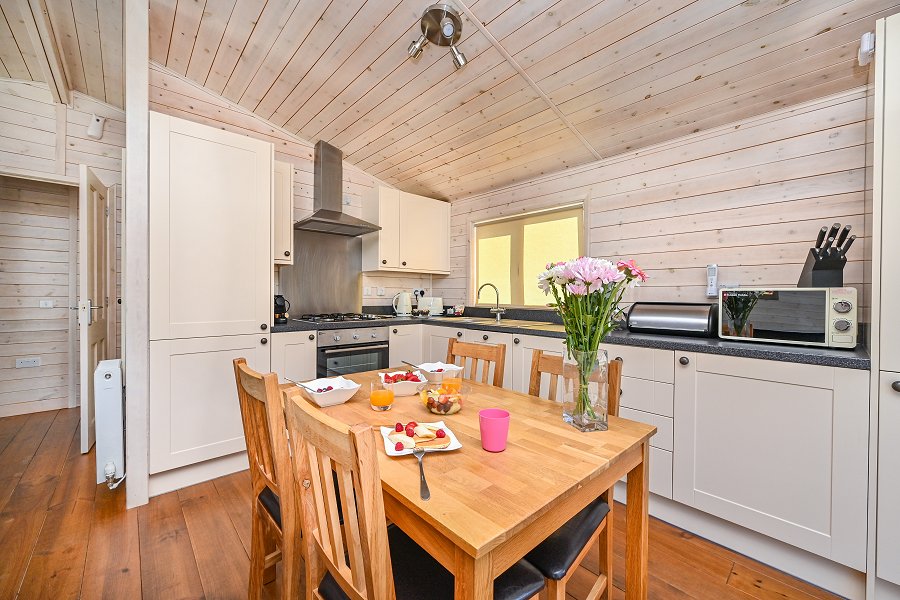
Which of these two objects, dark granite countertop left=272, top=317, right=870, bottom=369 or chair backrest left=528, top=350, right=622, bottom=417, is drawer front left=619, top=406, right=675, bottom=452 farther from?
chair backrest left=528, top=350, right=622, bottom=417

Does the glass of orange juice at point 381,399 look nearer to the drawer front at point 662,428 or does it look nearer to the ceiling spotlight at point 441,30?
the drawer front at point 662,428

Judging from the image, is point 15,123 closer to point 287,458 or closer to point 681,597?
point 287,458

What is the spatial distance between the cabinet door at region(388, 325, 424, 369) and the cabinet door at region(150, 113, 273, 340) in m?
1.03

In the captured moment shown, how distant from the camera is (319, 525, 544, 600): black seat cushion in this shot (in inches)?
34.2

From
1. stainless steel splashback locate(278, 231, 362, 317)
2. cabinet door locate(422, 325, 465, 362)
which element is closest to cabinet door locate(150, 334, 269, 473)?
stainless steel splashback locate(278, 231, 362, 317)

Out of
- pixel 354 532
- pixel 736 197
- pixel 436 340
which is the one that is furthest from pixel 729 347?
pixel 436 340

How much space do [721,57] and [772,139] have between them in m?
0.56

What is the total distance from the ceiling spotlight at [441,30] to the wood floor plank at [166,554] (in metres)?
2.69

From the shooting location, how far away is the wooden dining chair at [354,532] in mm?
664

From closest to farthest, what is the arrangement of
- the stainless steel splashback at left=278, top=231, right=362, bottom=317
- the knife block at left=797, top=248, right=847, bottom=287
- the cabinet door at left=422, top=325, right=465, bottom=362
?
the knife block at left=797, top=248, right=847, bottom=287, the cabinet door at left=422, top=325, right=465, bottom=362, the stainless steel splashback at left=278, top=231, right=362, bottom=317

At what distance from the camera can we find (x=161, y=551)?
171 centimetres

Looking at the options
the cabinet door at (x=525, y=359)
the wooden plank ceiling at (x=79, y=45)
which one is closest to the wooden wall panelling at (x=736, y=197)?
the cabinet door at (x=525, y=359)

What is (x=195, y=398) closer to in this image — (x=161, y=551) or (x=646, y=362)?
(x=161, y=551)

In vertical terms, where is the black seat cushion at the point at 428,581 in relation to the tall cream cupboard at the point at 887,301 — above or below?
below
